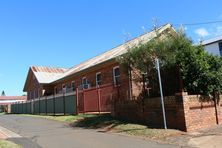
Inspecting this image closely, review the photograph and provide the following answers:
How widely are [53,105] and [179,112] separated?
17.2 meters

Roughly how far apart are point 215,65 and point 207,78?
0.92 meters

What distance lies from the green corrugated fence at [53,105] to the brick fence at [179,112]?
845cm

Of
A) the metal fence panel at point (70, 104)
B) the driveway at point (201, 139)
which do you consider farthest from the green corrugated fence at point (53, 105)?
the driveway at point (201, 139)

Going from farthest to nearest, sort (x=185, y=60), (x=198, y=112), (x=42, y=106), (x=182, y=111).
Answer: (x=42, y=106) < (x=185, y=60) < (x=198, y=112) < (x=182, y=111)

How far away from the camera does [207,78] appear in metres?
14.5

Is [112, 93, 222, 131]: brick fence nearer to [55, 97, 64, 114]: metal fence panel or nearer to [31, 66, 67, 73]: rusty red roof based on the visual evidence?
[55, 97, 64, 114]: metal fence panel

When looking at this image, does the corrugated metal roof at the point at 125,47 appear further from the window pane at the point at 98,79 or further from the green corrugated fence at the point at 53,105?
the green corrugated fence at the point at 53,105

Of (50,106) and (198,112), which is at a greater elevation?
(50,106)

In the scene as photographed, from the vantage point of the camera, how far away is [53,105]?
2875cm

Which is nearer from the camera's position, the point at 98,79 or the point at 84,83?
the point at 98,79

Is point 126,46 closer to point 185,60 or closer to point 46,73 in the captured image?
point 185,60

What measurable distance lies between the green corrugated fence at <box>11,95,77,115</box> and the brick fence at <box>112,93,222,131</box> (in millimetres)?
8446

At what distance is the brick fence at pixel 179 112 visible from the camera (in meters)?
13.4

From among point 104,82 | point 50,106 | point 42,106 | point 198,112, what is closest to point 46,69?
point 42,106
